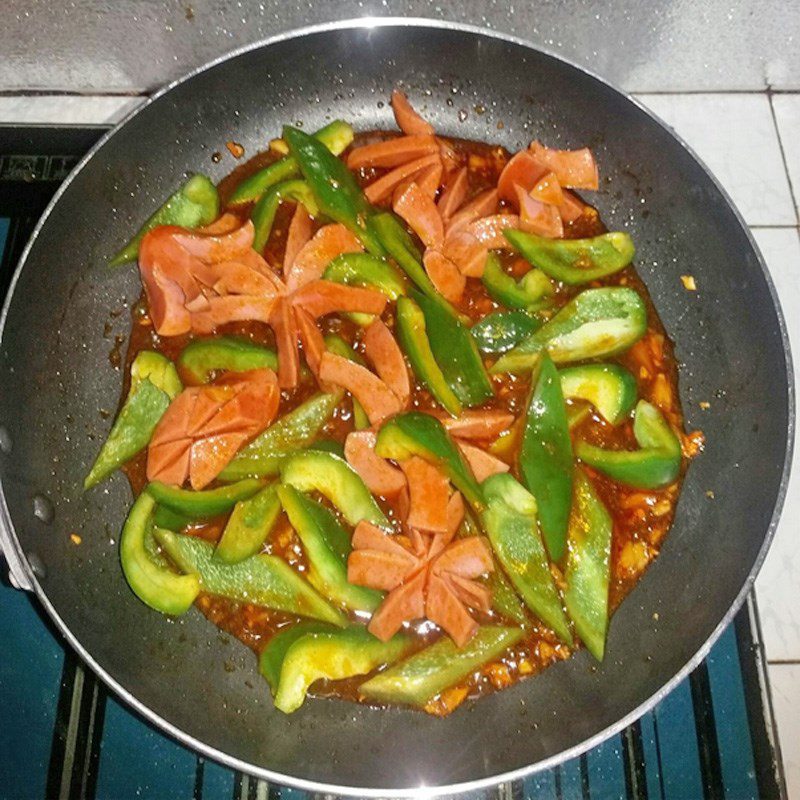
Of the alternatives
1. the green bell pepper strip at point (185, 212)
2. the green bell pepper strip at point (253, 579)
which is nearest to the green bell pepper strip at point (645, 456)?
the green bell pepper strip at point (253, 579)

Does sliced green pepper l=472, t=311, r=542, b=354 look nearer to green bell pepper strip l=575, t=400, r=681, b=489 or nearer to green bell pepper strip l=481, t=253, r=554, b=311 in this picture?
green bell pepper strip l=481, t=253, r=554, b=311

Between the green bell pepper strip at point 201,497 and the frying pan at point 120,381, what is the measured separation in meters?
0.17

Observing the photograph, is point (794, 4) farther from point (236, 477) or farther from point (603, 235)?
point (236, 477)

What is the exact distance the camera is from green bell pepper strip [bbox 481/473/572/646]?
1417 mm

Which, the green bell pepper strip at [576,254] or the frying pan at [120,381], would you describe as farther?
the green bell pepper strip at [576,254]

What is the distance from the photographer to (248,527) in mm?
1421

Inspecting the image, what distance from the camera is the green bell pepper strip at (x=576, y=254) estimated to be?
1604 millimetres

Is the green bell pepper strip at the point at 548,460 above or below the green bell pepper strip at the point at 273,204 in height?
below

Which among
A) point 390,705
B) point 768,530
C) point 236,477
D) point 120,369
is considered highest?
point 120,369

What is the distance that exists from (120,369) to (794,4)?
1730 mm

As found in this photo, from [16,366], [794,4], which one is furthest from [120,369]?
[794,4]

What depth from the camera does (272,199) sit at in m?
1.64

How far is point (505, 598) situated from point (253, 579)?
18.4 inches

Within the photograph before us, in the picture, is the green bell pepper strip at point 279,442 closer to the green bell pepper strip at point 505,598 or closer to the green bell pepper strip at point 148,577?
the green bell pepper strip at point 148,577
